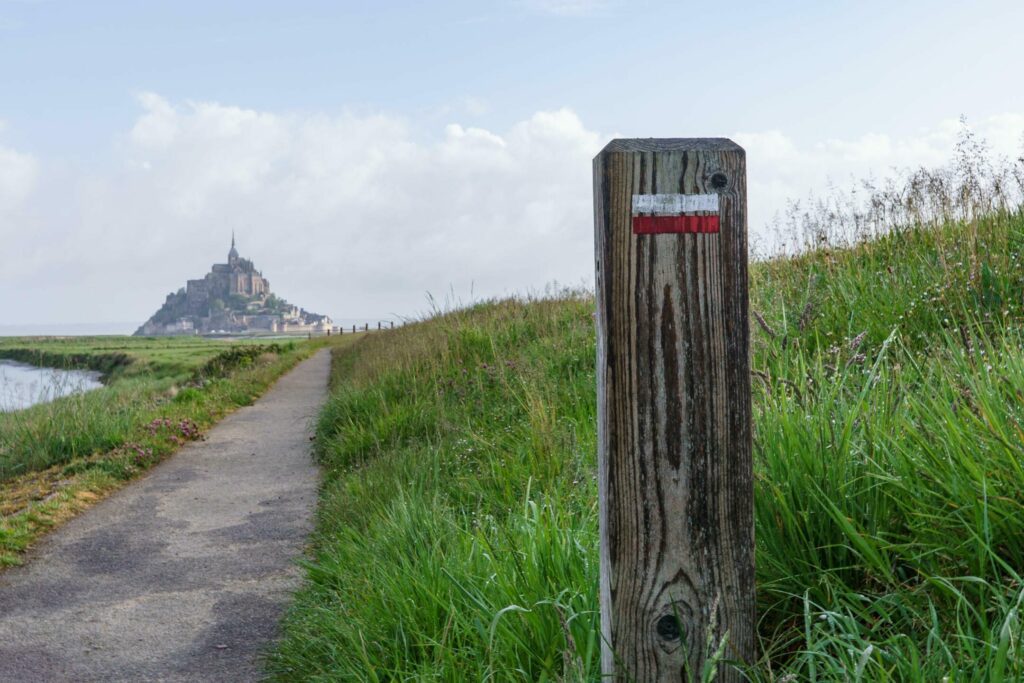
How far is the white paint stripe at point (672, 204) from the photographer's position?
6.09ft

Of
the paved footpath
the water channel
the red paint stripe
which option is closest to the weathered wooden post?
the red paint stripe

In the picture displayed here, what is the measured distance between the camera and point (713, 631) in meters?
1.94

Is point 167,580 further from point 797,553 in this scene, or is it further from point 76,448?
point 797,553

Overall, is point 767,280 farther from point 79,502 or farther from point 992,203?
point 79,502

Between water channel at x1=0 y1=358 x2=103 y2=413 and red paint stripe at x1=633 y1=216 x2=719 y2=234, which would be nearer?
red paint stripe at x1=633 y1=216 x2=719 y2=234

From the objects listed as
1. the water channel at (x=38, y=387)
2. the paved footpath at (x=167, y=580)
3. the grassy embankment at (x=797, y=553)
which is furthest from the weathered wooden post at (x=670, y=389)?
the water channel at (x=38, y=387)

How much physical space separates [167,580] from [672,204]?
474 cm

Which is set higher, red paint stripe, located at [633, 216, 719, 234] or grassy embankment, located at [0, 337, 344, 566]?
red paint stripe, located at [633, 216, 719, 234]

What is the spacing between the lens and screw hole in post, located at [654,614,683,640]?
6.21 feet

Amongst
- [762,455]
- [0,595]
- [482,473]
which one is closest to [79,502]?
[0,595]

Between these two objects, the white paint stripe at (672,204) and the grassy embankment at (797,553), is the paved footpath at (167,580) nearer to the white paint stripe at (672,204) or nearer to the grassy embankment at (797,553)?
the grassy embankment at (797,553)

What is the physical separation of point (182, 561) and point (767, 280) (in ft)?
20.5

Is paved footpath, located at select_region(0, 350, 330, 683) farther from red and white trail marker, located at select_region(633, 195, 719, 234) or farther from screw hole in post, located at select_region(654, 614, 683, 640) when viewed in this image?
red and white trail marker, located at select_region(633, 195, 719, 234)

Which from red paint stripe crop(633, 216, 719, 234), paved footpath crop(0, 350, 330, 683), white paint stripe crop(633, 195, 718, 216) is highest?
white paint stripe crop(633, 195, 718, 216)
